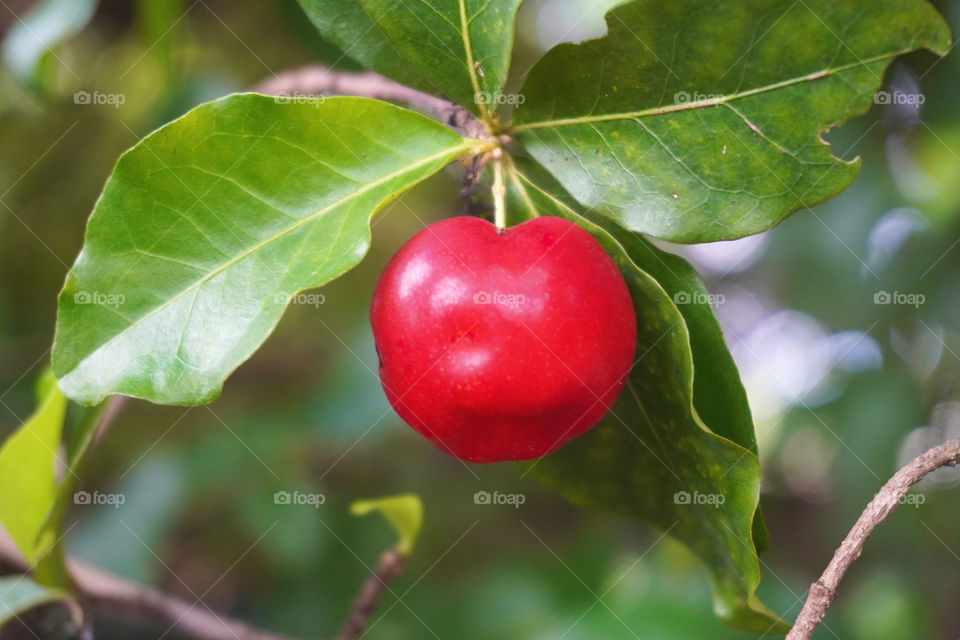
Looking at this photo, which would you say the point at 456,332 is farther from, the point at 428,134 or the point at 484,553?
the point at 484,553

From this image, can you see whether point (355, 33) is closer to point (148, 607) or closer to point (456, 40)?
point (456, 40)

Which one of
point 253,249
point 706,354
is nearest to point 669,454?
point 706,354

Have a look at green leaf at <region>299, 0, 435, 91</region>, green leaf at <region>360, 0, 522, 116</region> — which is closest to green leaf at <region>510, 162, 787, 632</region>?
green leaf at <region>360, 0, 522, 116</region>

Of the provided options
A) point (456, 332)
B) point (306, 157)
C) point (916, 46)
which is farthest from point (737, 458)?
point (306, 157)

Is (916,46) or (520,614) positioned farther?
(520,614)

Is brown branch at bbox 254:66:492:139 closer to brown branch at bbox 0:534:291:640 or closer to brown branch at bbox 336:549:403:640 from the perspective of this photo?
brown branch at bbox 336:549:403:640

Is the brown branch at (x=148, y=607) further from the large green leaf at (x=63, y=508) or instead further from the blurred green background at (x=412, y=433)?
the blurred green background at (x=412, y=433)
